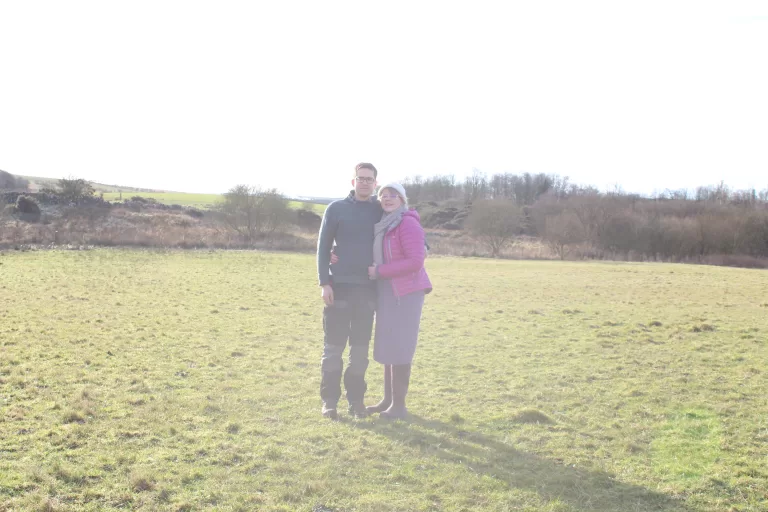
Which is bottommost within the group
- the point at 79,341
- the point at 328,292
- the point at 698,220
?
the point at 79,341

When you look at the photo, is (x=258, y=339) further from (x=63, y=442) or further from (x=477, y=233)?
Result: (x=477, y=233)

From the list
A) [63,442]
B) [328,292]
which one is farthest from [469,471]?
[63,442]

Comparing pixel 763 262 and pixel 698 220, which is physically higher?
pixel 698 220

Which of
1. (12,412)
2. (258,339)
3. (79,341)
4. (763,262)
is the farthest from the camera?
(763,262)

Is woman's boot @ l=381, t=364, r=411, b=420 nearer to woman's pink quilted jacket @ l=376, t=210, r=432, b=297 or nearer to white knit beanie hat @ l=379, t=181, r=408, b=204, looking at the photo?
woman's pink quilted jacket @ l=376, t=210, r=432, b=297

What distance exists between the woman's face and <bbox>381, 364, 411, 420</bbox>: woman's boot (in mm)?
1470

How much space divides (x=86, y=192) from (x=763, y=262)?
56.1 meters

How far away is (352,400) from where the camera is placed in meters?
5.59

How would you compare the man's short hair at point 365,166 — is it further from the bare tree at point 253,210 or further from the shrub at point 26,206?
the shrub at point 26,206

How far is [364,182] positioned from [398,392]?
6.51 feet

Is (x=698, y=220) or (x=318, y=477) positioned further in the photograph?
(x=698, y=220)

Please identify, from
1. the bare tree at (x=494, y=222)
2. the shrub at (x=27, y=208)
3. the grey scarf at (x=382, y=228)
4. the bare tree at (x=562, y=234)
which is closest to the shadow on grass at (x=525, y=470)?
the grey scarf at (x=382, y=228)

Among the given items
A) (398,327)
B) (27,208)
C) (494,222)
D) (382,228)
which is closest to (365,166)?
(382,228)

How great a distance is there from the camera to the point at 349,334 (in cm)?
554
